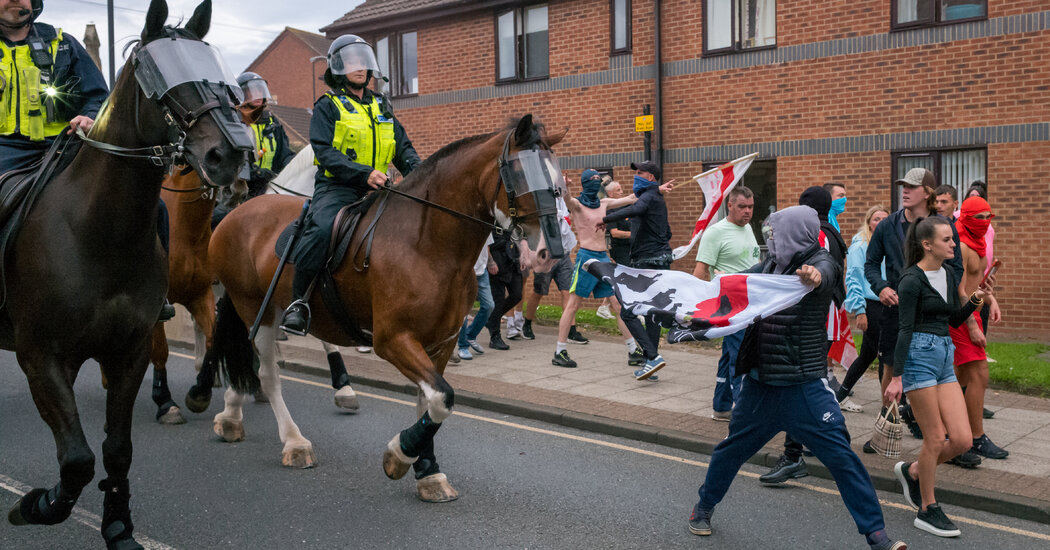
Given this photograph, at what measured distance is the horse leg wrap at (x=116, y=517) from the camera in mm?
4543

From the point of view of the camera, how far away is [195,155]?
3902 millimetres

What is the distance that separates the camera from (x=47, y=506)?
4.39 metres

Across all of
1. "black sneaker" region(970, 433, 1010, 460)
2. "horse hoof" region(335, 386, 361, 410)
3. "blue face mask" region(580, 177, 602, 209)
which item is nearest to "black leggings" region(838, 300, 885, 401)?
"black sneaker" region(970, 433, 1010, 460)

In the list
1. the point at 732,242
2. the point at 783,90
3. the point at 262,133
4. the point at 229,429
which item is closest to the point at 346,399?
the point at 229,429

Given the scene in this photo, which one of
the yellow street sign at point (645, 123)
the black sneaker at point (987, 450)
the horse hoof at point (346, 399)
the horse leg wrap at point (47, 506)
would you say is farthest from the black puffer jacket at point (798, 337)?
the yellow street sign at point (645, 123)

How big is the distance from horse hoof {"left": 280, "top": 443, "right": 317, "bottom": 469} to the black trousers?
17.3ft

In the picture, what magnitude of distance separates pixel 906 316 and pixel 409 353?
2986 millimetres

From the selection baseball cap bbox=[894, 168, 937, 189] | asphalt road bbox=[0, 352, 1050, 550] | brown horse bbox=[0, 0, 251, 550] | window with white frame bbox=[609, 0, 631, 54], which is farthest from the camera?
window with white frame bbox=[609, 0, 631, 54]

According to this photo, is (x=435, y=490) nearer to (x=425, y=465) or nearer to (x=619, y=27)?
(x=425, y=465)

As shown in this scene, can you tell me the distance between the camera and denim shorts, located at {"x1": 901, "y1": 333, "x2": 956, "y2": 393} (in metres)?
5.18

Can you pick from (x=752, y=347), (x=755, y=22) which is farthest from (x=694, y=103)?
(x=752, y=347)

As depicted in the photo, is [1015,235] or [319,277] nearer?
[319,277]

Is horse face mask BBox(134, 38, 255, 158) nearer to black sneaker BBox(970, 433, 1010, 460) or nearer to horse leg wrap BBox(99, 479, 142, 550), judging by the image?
horse leg wrap BBox(99, 479, 142, 550)

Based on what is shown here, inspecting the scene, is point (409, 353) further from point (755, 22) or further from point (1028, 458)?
point (755, 22)
